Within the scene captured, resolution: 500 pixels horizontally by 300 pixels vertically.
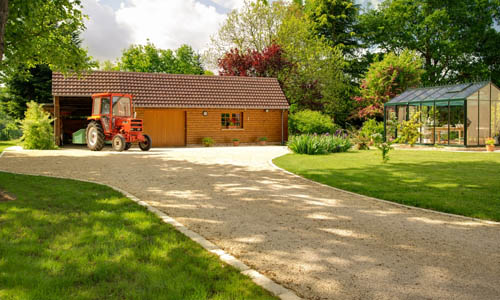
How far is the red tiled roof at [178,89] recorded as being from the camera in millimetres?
21422

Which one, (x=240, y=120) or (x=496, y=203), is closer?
(x=496, y=203)

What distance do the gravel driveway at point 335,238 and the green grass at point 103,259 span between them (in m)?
0.50

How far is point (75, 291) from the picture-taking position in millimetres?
2916

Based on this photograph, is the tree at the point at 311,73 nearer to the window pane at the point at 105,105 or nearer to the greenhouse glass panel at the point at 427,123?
the greenhouse glass panel at the point at 427,123

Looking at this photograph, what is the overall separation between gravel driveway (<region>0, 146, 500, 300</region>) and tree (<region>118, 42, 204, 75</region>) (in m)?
50.1

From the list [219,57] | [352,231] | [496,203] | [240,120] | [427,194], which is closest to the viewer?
[352,231]

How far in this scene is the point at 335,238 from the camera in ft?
14.7

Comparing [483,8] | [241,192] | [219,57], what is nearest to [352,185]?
[241,192]

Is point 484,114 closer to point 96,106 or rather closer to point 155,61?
point 96,106

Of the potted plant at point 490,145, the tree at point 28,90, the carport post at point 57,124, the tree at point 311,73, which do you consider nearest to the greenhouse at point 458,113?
the potted plant at point 490,145

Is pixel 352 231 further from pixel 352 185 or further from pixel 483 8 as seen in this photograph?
pixel 483 8

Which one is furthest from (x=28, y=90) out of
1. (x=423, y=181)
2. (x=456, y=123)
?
(x=423, y=181)

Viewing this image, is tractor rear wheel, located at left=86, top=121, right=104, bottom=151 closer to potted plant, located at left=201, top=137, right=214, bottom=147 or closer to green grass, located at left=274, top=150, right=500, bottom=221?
potted plant, located at left=201, top=137, right=214, bottom=147

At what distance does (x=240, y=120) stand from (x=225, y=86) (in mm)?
A: 2490
